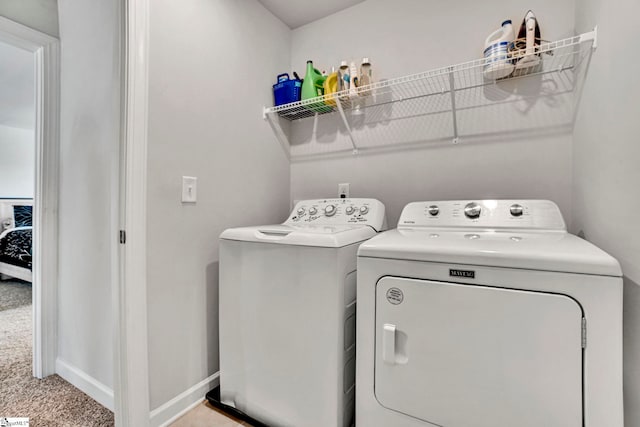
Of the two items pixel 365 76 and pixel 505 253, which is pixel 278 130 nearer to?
pixel 365 76

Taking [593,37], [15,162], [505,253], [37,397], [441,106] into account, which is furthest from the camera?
[15,162]

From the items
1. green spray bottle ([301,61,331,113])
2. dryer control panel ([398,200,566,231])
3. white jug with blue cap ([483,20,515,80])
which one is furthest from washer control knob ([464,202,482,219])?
green spray bottle ([301,61,331,113])

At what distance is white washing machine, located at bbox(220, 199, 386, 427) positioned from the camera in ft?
3.64

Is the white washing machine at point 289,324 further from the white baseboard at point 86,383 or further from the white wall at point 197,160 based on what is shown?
the white baseboard at point 86,383

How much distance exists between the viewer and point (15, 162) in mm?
5496

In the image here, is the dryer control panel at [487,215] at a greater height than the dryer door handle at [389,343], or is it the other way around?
the dryer control panel at [487,215]

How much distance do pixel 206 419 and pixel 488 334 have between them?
51.3 inches

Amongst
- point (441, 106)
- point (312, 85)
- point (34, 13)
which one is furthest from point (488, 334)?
point (34, 13)

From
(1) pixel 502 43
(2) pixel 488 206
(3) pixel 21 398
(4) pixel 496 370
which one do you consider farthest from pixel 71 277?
(1) pixel 502 43

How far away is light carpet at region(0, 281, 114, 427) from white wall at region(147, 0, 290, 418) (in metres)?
0.48

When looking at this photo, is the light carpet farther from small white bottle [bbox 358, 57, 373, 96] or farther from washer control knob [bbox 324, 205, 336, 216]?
small white bottle [bbox 358, 57, 373, 96]

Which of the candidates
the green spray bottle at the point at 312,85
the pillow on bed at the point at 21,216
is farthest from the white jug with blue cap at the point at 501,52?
the pillow on bed at the point at 21,216

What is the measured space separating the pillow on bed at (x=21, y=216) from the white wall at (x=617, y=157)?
7076 millimetres

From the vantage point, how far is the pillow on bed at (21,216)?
4.89 metres
